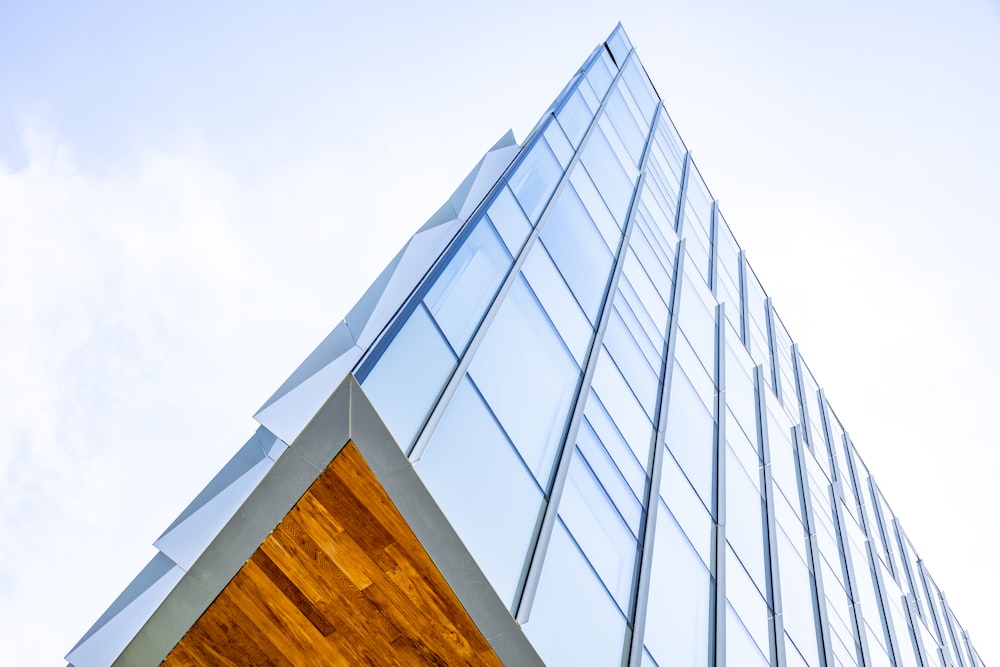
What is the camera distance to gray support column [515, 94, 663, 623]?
6.11 m

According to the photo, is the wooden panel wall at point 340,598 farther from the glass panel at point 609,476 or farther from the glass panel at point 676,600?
the glass panel at point 609,476

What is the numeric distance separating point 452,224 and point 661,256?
826 cm

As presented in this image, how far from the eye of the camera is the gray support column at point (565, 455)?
611cm

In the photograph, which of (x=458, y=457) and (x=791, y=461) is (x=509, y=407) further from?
(x=791, y=461)

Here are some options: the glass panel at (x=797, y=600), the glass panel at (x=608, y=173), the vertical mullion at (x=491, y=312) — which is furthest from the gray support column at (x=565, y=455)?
the glass panel at (x=797, y=600)

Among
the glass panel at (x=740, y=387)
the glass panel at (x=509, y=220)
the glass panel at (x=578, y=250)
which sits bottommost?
the glass panel at (x=509, y=220)

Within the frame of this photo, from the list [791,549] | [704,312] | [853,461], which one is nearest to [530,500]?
[791,549]

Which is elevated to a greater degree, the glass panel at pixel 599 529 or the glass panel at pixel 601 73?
the glass panel at pixel 601 73

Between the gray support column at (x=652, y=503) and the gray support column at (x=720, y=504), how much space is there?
1606 mm

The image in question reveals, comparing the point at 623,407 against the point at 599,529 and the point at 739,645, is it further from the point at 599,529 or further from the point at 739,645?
the point at 739,645

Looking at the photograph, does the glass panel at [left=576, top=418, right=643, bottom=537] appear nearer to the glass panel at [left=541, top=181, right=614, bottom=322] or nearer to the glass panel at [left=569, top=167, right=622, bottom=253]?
the glass panel at [left=541, top=181, right=614, bottom=322]

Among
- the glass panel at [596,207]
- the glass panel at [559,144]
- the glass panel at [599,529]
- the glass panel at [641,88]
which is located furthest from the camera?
the glass panel at [641,88]

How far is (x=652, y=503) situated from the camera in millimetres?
9789

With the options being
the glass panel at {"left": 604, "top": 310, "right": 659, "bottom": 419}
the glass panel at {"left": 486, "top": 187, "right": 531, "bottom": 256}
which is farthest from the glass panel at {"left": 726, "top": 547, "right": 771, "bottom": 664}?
the glass panel at {"left": 486, "top": 187, "right": 531, "bottom": 256}
